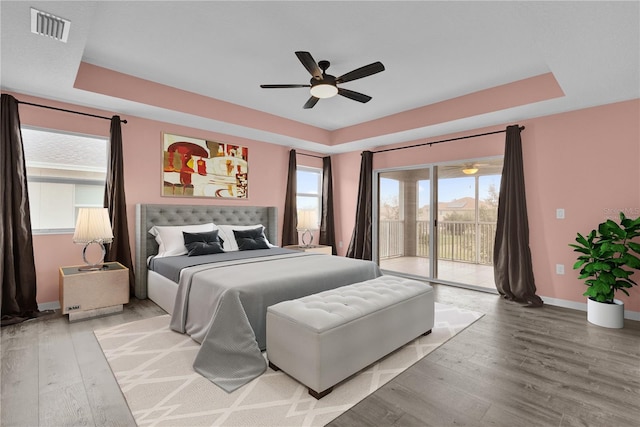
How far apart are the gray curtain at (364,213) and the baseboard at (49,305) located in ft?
14.9

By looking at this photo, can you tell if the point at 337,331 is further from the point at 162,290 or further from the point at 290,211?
the point at 290,211

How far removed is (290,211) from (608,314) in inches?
180

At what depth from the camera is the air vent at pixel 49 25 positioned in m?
2.12

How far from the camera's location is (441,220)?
17.0 ft

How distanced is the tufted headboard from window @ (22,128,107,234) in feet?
1.97

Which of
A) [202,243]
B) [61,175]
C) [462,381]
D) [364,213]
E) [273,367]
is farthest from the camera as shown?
[364,213]

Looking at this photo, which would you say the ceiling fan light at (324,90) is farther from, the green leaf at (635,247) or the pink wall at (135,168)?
the green leaf at (635,247)

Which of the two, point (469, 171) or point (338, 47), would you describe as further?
point (469, 171)

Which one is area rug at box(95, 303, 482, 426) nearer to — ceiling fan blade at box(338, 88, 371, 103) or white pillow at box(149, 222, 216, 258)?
white pillow at box(149, 222, 216, 258)

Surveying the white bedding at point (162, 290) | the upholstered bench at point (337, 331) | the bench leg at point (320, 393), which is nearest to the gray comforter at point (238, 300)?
the upholstered bench at point (337, 331)

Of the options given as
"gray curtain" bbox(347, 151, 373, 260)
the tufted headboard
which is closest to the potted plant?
"gray curtain" bbox(347, 151, 373, 260)

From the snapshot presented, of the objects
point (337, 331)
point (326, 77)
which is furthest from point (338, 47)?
point (337, 331)

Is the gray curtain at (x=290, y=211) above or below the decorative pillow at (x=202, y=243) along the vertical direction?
above

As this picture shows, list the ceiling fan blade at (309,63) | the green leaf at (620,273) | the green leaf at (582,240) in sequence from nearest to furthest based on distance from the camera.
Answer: the ceiling fan blade at (309,63) < the green leaf at (620,273) < the green leaf at (582,240)
